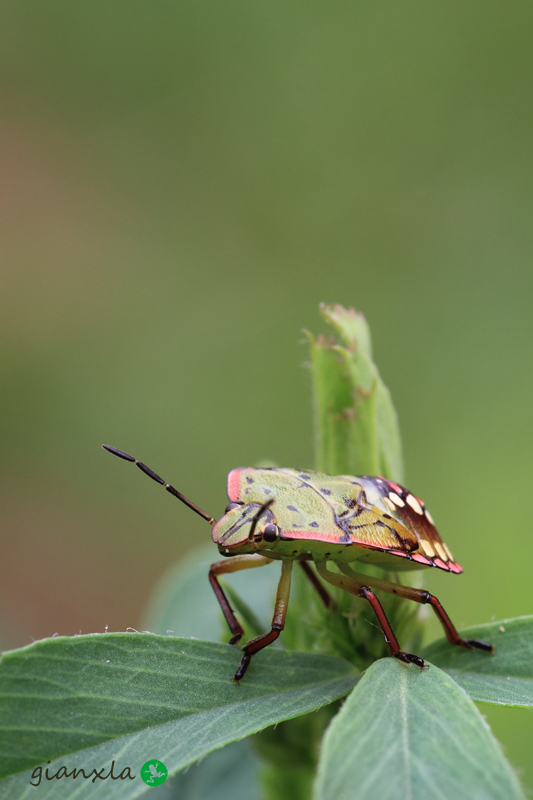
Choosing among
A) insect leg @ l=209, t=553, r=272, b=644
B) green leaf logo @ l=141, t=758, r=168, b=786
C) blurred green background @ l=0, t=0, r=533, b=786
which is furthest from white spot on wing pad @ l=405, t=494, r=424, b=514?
blurred green background @ l=0, t=0, r=533, b=786

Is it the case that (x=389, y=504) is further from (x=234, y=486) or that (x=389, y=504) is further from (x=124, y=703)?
(x=124, y=703)

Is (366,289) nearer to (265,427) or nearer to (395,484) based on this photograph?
(265,427)

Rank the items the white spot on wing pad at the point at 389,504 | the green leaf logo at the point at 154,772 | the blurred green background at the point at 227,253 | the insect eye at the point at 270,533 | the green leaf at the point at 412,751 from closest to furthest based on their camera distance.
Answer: the green leaf at the point at 412,751 < the green leaf logo at the point at 154,772 < the insect eye at the point at 270,533 < the white spot on wing pad at the point at 389,504 < the blurred green background at the point at 227,253

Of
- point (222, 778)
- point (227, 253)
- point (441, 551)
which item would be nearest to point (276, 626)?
point (441, 551)

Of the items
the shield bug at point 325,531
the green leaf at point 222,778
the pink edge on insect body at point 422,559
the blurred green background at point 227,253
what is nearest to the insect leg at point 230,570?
the shield bug at point 325,531

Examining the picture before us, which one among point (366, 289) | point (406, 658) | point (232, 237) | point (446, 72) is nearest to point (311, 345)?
point (406, 658)

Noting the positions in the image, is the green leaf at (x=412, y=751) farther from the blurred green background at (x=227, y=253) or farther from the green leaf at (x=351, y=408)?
the blurred green background at (x=227, y=253)
